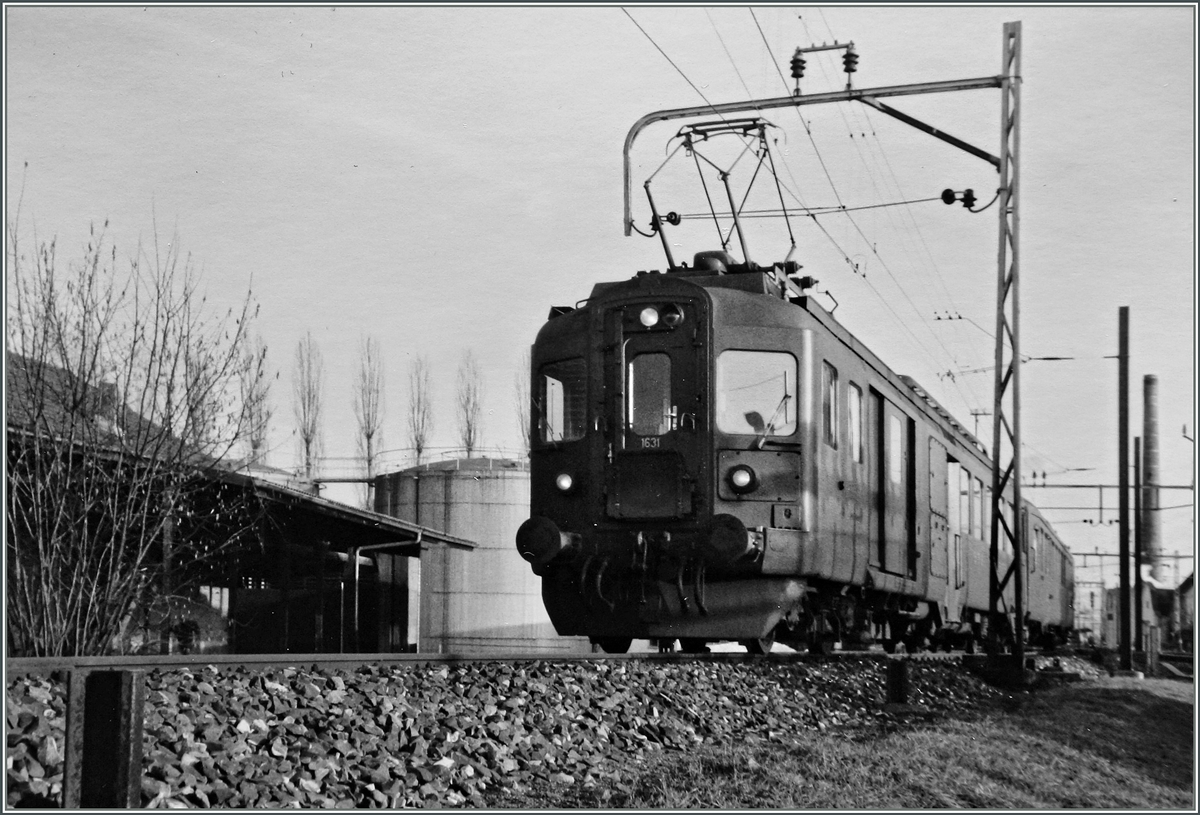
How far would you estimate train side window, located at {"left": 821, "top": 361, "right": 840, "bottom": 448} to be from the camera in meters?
10.8

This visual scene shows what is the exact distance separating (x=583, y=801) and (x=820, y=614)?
634 centimetres

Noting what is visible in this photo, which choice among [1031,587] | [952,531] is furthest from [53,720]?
[1031,587]

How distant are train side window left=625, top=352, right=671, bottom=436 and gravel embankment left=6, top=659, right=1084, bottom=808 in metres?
1.89

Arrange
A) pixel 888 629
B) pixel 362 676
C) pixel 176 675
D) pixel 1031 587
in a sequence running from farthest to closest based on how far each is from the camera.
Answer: pixel 1031 587 < pixel 888 629 < pixel 362 676 < pixel 176 675

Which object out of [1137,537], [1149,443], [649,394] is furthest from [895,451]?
[1149,443]

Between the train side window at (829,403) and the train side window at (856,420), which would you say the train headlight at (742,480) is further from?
the train side window at (856,420)

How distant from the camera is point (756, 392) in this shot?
34.5ft

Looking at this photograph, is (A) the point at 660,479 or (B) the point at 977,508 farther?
(B) the point at 977,508

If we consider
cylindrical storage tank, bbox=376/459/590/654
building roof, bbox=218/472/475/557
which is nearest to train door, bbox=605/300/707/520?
building roof, bbox=218/472/475/557

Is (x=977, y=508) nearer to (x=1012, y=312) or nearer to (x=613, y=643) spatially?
(x=1012, y=312)

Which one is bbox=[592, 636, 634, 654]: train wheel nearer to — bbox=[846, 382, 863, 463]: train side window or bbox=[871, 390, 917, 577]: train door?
bbox=[846, 382, 863, 463]: train side window

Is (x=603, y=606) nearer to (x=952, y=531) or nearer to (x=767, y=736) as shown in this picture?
(x=767, y=736)

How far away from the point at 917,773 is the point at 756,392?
14.9 feet

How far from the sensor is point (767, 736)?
8078 mm
